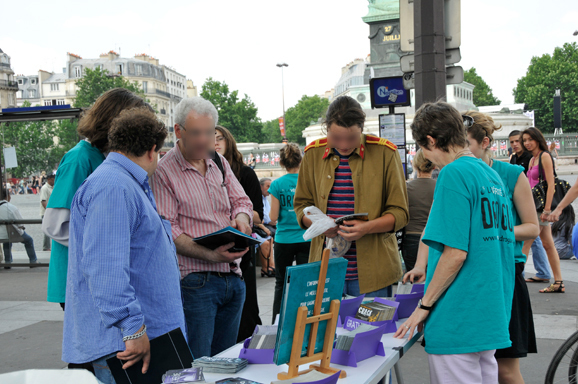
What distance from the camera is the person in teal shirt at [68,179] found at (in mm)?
2697

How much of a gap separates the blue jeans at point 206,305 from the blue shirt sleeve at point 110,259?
0.84 meters

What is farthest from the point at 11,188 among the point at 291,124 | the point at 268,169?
the point at 291,124

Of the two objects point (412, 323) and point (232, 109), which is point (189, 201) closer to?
point (412, 323)

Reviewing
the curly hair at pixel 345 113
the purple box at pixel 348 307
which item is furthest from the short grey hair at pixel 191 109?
the purple box at pixel 348 307

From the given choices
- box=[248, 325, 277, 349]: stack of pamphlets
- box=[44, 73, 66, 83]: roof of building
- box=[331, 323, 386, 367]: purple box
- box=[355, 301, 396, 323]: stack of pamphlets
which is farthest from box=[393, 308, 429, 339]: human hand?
box=[44, 73, 66, 83]: roof of building

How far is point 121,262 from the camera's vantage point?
208 centimetres

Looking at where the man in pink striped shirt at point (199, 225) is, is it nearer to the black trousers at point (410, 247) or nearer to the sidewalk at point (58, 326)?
the sidewalk at point (58, 326)

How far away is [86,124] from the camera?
8.96 feet

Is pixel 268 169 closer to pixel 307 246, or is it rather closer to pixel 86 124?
pixel 307 246

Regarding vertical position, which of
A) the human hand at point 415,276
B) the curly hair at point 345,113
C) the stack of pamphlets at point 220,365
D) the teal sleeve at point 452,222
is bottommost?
the stack of pamphlets at point 220,365

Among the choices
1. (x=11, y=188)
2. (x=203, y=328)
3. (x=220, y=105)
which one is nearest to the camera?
(x=203, y=328)

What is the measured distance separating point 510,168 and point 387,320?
1357mm

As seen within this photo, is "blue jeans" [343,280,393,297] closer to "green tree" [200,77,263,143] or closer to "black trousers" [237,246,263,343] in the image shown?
"black trousers" [237,246,263,343]

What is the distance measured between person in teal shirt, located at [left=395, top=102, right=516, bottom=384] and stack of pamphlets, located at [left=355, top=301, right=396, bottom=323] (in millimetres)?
218
